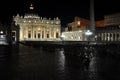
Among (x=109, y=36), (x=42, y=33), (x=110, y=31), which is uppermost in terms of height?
(x=42, y=33)

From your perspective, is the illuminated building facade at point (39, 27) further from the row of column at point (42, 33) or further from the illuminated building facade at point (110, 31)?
the illuminated building facade at point (110, 31)

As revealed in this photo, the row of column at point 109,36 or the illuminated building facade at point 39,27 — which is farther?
the illuminated building facade at point 39,27

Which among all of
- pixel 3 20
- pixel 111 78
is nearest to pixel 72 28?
pixel 3 20

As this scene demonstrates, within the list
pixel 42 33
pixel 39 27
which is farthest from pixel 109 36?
pixel 39 27

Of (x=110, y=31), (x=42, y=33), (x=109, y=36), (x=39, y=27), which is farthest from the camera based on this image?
(x=39, y=27)

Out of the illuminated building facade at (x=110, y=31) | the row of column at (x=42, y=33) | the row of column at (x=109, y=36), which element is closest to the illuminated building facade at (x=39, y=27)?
the row of column at (x=42, y=33)

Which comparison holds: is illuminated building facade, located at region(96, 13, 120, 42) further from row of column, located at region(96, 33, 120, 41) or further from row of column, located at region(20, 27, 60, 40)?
row of column, located at region(20, 27, 60, 40)

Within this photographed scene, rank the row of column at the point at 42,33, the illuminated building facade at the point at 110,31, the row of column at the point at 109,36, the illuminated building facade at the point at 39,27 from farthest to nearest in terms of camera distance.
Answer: the row of column at the point at 42,33 → the illuminated building facade at the point at 39,27 → the illuminated building facade at the point at 110,31 → the row of column at the point at 109,36

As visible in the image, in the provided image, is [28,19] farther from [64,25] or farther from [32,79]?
[32,79]

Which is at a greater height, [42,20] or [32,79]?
[42,20]

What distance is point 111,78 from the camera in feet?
50.2

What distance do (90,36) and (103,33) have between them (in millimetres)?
28999

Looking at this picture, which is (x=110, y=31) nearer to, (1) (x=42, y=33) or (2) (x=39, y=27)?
(1) (x=42, y=33)

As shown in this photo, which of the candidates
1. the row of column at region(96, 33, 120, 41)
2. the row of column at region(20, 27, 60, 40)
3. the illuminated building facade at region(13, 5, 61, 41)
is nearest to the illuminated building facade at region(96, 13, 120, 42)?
the row of column at region(96, 33, 120, 41)
